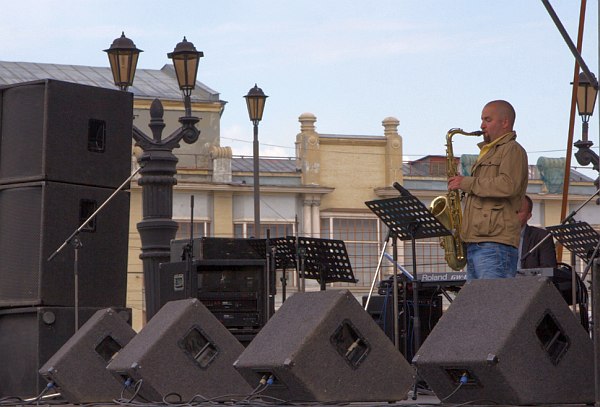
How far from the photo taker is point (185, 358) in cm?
837

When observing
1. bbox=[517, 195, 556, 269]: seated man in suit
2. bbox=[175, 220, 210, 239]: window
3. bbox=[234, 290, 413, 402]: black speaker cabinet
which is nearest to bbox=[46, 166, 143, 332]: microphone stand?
bbox=[234, 290, 413, 402]: black speaker cabinet

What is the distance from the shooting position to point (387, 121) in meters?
43.8

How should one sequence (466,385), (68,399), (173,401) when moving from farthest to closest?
(68,399), (173,401), (466,385)

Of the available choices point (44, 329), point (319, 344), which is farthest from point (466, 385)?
point (44, 329)

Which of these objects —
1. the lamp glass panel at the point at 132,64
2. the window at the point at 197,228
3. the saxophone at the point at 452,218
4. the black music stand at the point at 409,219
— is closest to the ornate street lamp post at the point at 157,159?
the lamp glass panel at the point at 132,64

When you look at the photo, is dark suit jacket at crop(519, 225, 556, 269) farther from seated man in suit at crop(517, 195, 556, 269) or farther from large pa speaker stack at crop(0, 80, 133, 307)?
large pa speaker stack at crop(0, 80, 133, 307)

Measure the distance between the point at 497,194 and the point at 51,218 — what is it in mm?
3952

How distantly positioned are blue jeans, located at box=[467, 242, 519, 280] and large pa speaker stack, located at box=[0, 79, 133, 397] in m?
3.56

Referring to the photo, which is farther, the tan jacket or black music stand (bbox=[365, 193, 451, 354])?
black music stand (bbox=[365, 193, 451, 354])

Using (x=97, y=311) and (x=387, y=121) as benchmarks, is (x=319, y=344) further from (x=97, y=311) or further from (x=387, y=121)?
(x=387, y=121)

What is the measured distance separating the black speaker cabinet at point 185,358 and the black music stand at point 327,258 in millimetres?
1223

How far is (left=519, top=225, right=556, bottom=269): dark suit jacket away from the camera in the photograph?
963cm

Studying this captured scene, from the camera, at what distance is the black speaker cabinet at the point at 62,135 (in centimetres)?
1023

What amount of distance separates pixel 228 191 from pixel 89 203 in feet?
103
